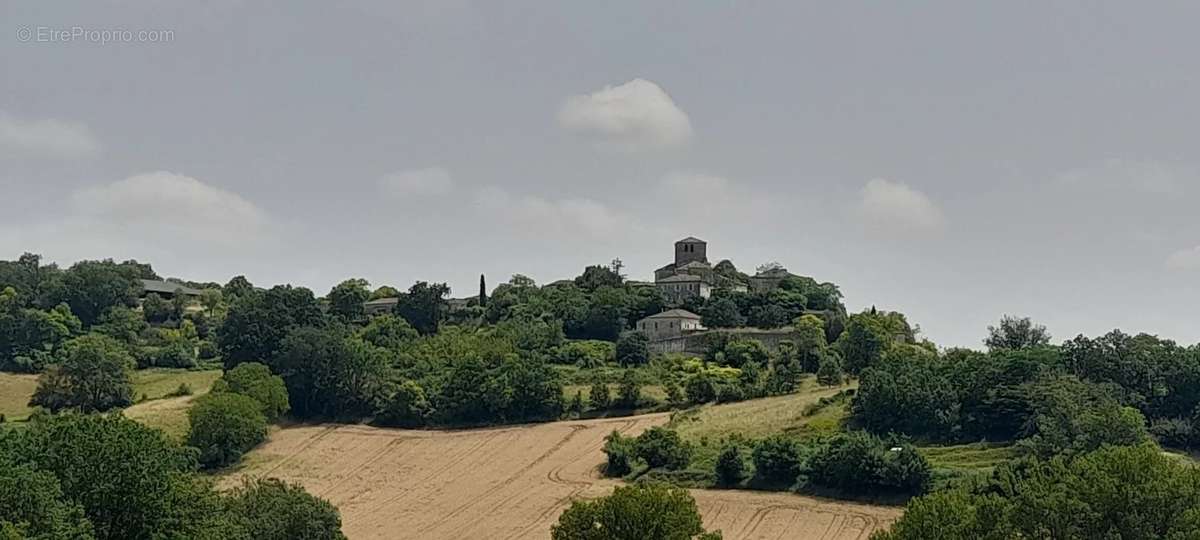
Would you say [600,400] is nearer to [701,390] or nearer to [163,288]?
[701,390]

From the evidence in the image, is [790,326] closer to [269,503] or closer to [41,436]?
[269,503]

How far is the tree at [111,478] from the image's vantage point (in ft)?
109

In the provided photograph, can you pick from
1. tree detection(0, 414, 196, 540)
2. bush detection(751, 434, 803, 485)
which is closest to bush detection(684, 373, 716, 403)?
bush detection(751, 434, 803, 485)

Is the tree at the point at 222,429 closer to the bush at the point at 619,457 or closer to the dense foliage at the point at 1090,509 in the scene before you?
the bush at the point at 619,457

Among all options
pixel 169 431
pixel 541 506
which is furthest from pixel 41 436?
pixel 169 431

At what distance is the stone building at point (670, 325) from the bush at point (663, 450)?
119ft

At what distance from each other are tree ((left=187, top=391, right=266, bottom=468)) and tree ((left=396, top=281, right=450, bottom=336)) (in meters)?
39.4

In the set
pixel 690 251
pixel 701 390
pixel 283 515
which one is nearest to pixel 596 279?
pixel 690 251

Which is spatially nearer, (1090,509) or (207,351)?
(1090,509)

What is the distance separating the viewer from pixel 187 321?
123 meters

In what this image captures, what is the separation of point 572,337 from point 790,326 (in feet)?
67.1

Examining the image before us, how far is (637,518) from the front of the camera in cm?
3381

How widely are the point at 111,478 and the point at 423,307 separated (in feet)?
270

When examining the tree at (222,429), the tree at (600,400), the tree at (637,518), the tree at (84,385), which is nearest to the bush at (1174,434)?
the tree at (600,400)
